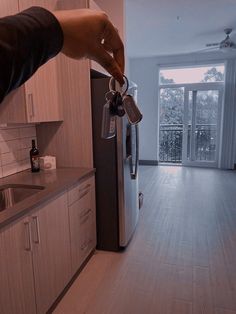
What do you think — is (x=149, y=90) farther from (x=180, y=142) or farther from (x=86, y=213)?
(x=86, y=213)

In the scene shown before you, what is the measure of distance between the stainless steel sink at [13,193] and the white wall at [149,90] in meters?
4.95

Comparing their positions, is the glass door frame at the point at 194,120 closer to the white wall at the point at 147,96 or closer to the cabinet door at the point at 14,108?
the white wall at the point at 147,96

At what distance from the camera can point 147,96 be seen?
20.9 ft

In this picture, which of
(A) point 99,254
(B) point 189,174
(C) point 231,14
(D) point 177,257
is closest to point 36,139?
(A) point 99,254

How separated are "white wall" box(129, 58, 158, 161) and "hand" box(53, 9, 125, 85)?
20.2ft

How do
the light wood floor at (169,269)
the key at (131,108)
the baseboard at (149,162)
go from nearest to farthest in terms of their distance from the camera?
the key at (131,108)
the light wood floor at (169,269)
the baseboard at (149,162)

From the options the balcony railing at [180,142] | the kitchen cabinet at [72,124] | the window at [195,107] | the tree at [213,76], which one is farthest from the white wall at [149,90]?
the kitchen cabinet at [72,124]

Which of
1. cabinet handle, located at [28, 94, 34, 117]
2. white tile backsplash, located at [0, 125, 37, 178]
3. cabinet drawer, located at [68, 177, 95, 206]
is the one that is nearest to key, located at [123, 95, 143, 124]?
cabinet drawer, located at [68, 177, 95, 206]

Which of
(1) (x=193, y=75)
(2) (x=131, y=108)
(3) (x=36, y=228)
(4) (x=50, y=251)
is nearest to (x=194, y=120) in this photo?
(1) (x=193, y=75)

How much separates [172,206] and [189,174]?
2.02 metres

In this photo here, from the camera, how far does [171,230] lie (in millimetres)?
2945

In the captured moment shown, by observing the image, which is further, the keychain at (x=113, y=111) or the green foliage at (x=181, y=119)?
the green foliage at (x=181, y=119)

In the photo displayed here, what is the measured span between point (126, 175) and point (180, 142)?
14.7 ft

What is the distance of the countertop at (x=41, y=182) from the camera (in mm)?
1331
